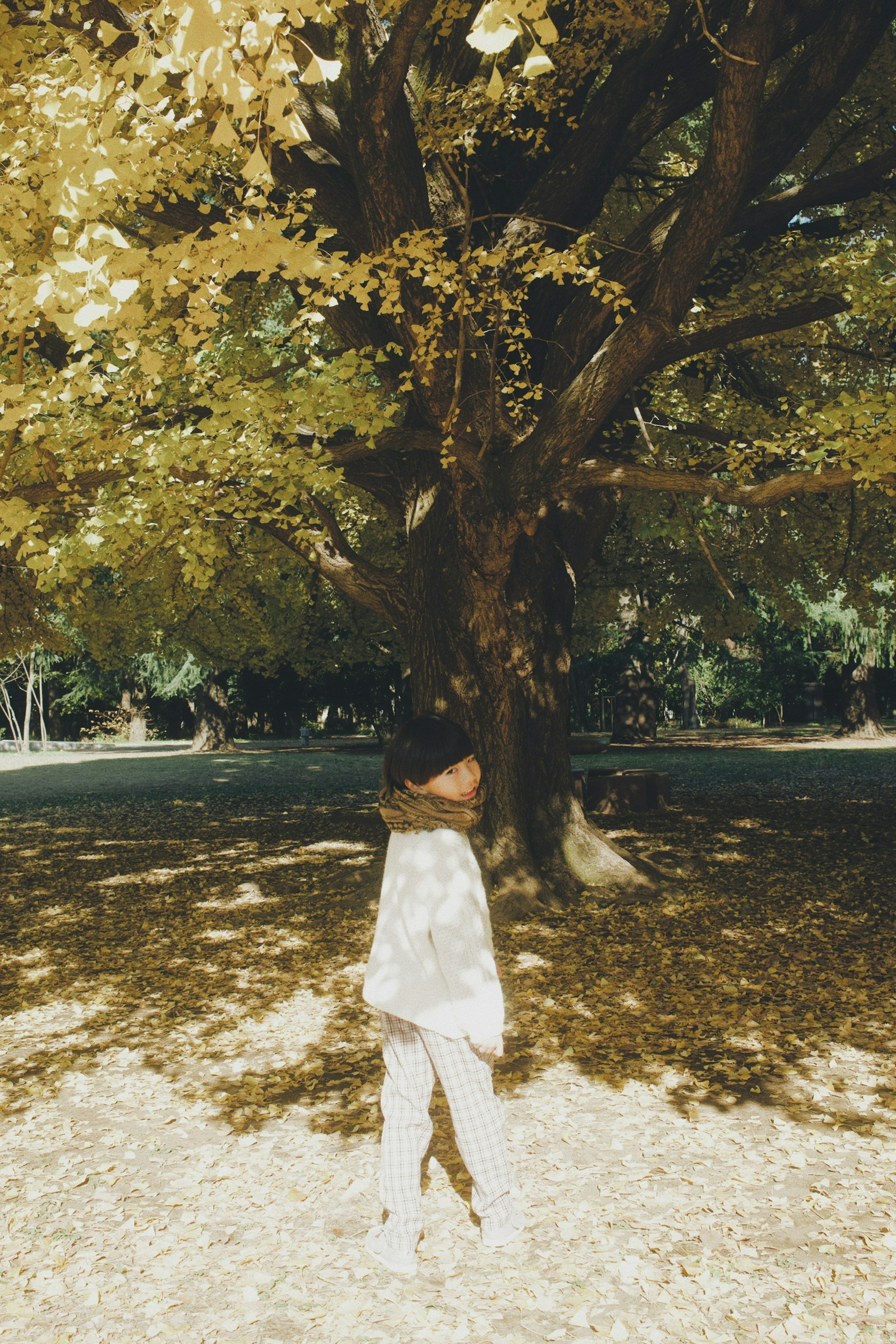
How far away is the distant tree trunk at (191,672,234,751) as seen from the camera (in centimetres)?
3038

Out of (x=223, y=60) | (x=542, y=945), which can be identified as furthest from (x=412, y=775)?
(x=542, y=945)

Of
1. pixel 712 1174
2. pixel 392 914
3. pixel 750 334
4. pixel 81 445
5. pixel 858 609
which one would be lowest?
pixel 712 1174

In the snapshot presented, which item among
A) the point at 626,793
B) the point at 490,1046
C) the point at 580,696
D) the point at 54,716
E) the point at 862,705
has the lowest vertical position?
the point at 626,793

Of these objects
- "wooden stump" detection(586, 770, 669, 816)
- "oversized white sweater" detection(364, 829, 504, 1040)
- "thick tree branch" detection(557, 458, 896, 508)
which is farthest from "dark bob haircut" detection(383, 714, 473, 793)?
"wooden stump" detection(586, 770, 669, 816)

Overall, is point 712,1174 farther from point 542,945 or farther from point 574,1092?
point 542,945

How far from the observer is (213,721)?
1211 inches

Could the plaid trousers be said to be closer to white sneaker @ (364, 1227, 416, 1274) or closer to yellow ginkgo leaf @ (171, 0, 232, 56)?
white sneaker @ (364, 1227, 416, 1274)

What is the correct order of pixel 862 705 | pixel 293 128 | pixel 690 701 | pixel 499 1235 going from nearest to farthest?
pixel 499 1235
pixel 293 128
pixel 862 705
pixel 690 701

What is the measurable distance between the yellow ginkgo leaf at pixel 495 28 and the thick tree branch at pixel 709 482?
13.7 feet

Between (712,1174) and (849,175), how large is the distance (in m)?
8.03

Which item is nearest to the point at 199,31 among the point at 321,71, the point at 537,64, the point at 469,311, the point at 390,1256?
the point at 321,71

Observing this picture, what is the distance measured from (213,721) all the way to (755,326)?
25.0 meters

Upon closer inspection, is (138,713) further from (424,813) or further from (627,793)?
(424,813)

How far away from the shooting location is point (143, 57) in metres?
3.70
